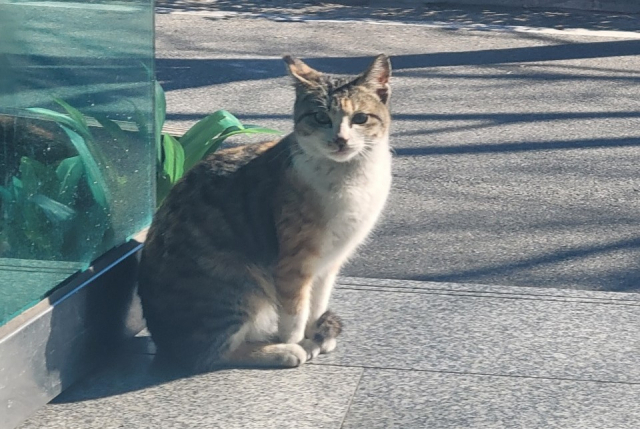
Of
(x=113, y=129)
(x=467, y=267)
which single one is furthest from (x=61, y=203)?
(x=467, y=267)

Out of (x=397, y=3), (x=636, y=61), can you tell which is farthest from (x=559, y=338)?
(x=397, y=3)

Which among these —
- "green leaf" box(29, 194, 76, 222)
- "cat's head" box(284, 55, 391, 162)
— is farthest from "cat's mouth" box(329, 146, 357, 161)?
"green leaf" box(29, 194, 76, 222)

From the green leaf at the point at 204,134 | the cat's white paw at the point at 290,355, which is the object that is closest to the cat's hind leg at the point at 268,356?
the cat's white paw at the point at 290,355

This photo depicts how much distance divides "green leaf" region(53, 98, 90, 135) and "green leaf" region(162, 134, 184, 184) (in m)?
1.04

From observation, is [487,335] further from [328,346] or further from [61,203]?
[61,203]

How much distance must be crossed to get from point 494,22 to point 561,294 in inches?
310

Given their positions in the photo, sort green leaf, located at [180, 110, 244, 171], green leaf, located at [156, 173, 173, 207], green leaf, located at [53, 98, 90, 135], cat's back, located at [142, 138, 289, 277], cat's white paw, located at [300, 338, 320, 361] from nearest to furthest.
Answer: green leaf, located at [53, 98, 90, 135] → cat's back, located at [142, 138, 289, 277] → cat's white paw, located at [300, 338, 320, 361] → green leaf, located at [156, 173, 173, 207] → green leaf, located at [180, 110, 244, 171]

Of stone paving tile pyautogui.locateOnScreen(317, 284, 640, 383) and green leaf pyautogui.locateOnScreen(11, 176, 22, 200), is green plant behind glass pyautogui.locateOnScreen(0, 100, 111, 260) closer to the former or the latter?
green leaf pyautogui.locateOnScreen(11, 176, 22, 200)

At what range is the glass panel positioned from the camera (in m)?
3.30

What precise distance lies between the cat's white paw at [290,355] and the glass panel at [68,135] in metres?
0.79

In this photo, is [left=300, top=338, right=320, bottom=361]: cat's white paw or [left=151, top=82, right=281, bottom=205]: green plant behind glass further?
[left=151, top=82, right=281, bottom=205]: green plant behind glass

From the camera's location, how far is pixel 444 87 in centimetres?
894

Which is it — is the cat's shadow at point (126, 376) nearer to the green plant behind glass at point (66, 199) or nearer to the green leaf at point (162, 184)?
the green plant behind glass at point (66, 199)

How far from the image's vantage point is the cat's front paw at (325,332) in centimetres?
402
